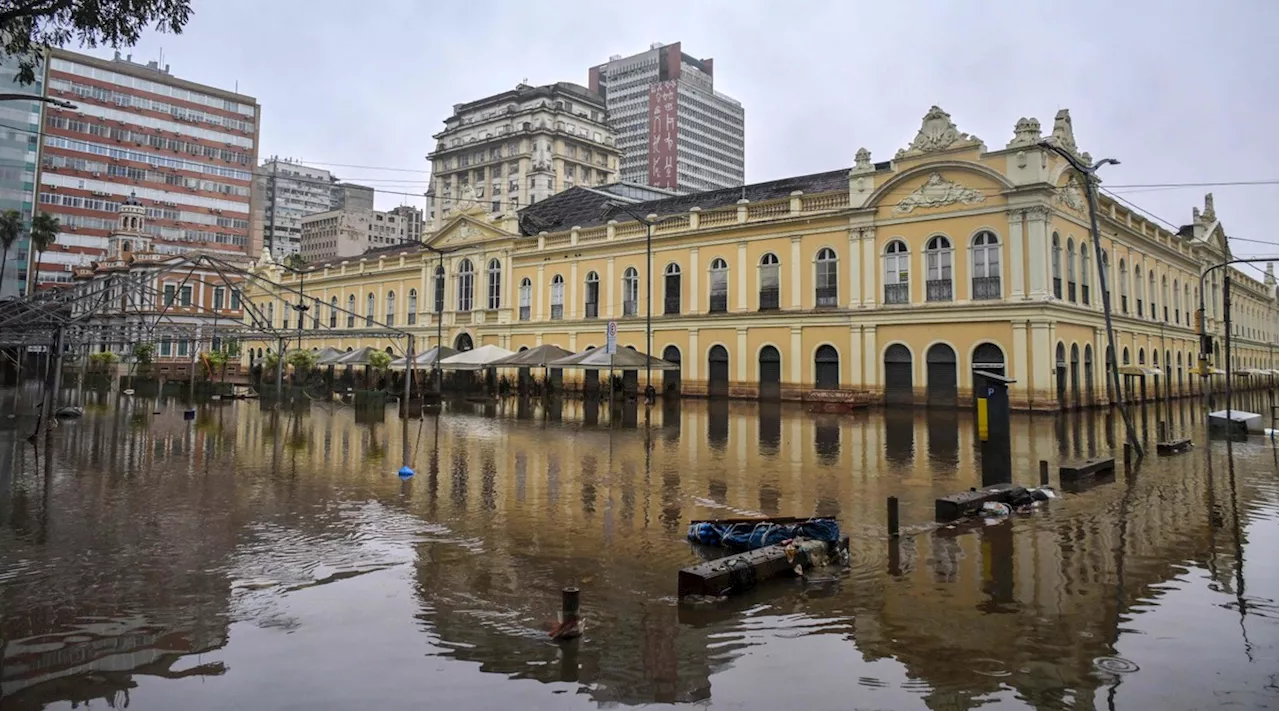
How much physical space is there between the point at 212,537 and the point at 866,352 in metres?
28.3

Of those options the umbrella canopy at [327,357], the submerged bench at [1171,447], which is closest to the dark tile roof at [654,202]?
the umbrella canopy at [327,357]

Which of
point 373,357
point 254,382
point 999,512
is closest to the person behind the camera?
point 999,512

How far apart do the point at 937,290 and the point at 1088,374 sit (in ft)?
25.7

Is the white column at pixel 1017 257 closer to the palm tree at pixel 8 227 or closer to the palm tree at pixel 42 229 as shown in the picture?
the palm tree at pixel 8 227

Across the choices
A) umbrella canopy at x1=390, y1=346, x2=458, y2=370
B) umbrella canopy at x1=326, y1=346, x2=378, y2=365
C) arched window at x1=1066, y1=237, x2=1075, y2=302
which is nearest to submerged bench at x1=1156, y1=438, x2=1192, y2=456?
arched window at x1=1066, y1=237, x2=1075, y2=302

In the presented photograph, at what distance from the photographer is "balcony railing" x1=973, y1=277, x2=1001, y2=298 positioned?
29.3 metres

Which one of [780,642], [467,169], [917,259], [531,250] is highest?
[467,169]

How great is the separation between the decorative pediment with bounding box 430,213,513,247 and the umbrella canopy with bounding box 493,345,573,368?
1195cm

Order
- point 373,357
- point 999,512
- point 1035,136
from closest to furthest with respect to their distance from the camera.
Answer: point 999,512
point 1035,136
point 373,357

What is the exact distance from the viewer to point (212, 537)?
8406 millimetres

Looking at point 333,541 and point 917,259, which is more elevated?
point 917,259

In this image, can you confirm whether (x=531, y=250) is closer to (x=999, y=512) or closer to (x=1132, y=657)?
(x=999, y=512)

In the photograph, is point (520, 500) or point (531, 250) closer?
point (520, 500)

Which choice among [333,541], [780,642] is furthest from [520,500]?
[780,642]
